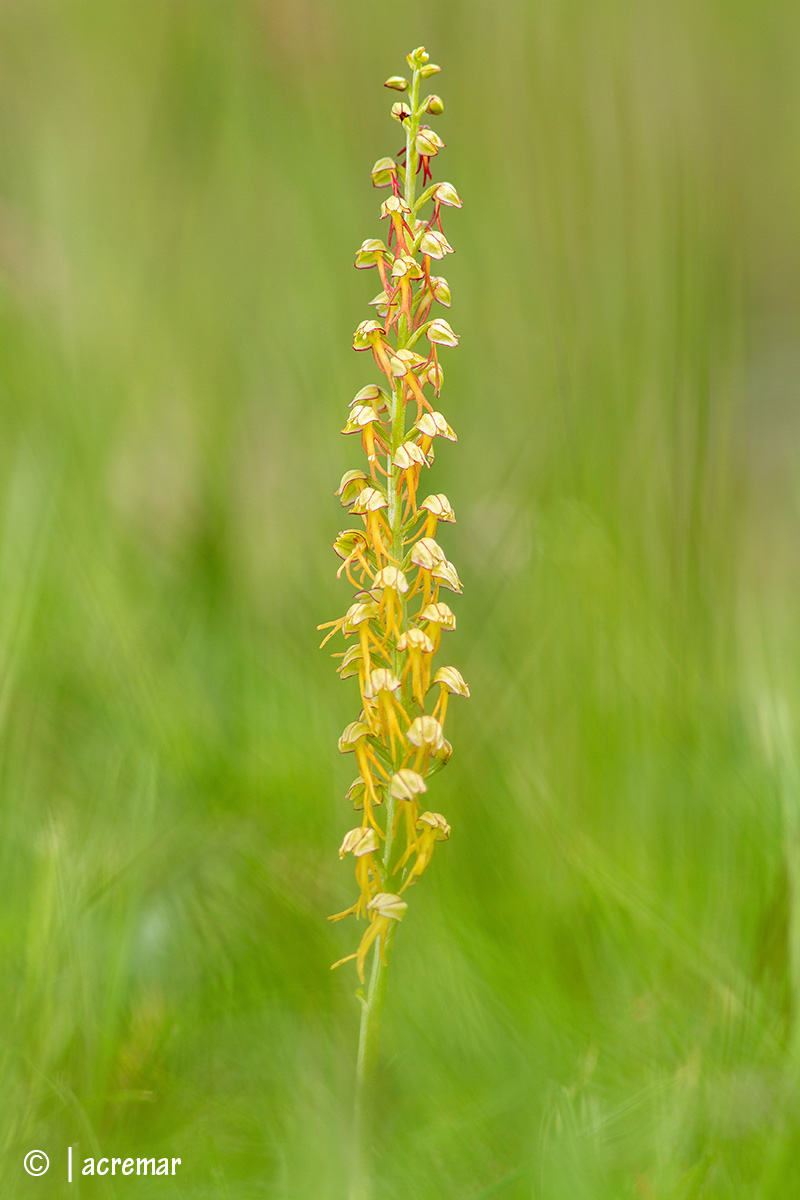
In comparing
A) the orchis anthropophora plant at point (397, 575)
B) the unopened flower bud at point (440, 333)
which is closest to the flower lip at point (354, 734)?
the orchis anthropophora plant at point (397, 575)

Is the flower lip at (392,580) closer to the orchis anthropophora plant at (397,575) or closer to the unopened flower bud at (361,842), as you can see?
the orchis anthropophora plant at (397,575)

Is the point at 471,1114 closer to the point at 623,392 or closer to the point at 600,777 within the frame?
the point at 600,777

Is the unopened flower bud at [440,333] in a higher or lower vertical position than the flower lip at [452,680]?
higher

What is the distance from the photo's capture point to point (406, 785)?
54 centimetres

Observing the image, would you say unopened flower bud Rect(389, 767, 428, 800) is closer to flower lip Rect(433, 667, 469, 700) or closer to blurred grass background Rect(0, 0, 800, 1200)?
flower lip Rect(433, 667, 469, 700)

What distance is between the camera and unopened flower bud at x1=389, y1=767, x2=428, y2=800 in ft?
1.75

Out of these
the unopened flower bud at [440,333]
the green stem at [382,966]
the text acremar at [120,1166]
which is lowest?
the text acremar at [120,1166]

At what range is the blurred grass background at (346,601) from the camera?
1.90 feet

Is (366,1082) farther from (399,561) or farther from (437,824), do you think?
(399,561)

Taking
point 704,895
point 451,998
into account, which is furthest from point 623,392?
point 451,998

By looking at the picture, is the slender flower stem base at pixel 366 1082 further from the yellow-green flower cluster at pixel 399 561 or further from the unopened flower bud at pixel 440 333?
the unopened flower bud at pixel 440 333

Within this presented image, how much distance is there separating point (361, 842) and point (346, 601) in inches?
21.1

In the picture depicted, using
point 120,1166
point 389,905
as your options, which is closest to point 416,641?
point 389,905

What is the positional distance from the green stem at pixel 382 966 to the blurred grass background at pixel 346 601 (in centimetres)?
2
